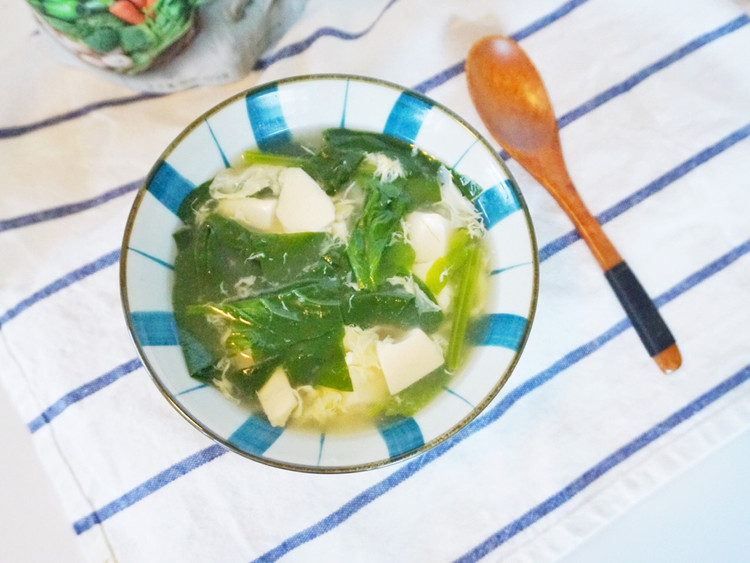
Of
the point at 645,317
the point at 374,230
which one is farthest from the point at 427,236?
the point at 645,317

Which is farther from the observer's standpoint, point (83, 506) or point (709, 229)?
point (709, 229)

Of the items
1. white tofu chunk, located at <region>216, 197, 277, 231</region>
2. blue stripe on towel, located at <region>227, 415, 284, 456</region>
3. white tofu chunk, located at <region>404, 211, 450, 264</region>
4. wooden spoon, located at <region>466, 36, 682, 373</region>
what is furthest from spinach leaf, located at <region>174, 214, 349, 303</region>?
wooden spoon, located at <region>466, 36, 682, 373</region>

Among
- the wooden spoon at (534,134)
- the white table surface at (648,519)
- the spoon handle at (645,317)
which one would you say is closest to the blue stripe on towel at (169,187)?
the white table surface at (648,519)

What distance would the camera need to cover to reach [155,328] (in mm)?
1081

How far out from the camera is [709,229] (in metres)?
1.33

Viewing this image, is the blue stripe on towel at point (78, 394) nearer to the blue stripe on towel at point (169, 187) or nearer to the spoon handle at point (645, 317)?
the blue stripe on towel at point (169, 187)

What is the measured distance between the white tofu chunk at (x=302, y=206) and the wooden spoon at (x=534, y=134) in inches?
17.1

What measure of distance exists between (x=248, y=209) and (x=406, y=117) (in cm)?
39

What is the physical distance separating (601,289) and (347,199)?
589 millimetres

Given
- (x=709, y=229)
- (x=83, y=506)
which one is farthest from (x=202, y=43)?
(x=709, y=229)

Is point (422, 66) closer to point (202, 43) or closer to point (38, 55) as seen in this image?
point (202, 43)

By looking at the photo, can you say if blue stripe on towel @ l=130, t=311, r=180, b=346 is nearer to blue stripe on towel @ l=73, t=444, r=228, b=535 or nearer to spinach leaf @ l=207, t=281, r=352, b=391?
spinach leaf @ l=207, t=281, r=352, b=391

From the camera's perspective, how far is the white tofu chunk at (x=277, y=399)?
1.11 meters

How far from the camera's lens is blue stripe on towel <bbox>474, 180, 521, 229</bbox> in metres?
1.15
